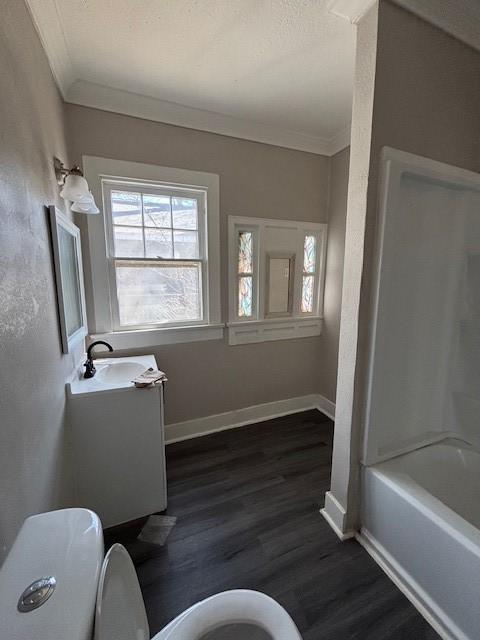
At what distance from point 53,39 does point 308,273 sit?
228 centimetres

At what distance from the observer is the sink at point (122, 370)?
1775 mm

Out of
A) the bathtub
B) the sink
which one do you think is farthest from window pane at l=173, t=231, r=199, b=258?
the bathtub

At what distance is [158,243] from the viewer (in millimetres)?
2092

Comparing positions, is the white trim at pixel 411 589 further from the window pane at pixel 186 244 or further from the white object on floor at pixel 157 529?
the window pane at pixel 186 244

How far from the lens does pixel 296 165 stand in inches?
95.9

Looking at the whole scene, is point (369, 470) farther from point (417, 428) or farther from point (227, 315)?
point (227, 315)

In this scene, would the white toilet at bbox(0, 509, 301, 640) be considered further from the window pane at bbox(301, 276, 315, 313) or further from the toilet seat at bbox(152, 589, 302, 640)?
the window pane at bbox(301, 276, 315, 313)

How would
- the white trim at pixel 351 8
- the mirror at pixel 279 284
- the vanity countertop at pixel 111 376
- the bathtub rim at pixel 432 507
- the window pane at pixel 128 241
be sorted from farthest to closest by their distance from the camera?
the mirror at pixel 279 284, the window pane at pixel 128 241, the vanity countertop at pixel 111 376, the white trim at pixel 351 8, the bathtub rim at pixel 432 507

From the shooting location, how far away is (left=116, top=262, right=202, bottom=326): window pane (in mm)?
2062

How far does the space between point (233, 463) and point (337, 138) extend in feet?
9.33

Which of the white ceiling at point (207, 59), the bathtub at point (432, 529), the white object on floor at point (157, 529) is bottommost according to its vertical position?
the white object on floor at point (157, 529)

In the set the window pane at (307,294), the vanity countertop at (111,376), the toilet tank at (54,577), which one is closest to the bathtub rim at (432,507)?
the toilet tank at (54,577)

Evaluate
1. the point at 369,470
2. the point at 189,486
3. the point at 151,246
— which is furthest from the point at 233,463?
the point at 151,246

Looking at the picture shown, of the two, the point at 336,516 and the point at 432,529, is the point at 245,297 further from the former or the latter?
the point at 432,529
